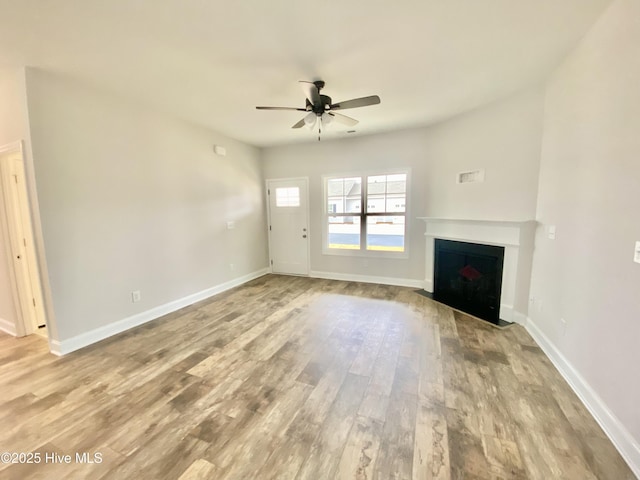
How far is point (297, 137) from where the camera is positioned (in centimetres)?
471

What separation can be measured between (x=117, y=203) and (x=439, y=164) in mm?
4497

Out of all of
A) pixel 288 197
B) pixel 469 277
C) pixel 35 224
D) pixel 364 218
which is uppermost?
pixel 288 197

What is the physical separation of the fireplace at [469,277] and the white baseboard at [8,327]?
18.1 feet

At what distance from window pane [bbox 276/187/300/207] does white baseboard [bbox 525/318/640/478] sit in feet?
14.2

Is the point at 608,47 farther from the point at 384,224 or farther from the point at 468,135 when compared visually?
the point at 384,224

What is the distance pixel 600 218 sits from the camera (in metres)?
1.82

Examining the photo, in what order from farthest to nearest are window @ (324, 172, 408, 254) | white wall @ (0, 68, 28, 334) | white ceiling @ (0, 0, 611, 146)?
1. window @ (324, 172, 408, 254)
2. white wall @ (0, 68, 28, 334)
3. white ceiling @ (0, 0, 611, 146)

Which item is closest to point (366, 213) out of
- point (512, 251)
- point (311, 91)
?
point (512, 251)

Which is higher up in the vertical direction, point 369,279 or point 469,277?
point 469,277

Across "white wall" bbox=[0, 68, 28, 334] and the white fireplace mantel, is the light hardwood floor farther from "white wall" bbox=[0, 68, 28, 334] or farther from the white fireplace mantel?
"white wall" bbox=[0, 68, 28, 334]

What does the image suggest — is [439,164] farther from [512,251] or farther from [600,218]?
[600,218]

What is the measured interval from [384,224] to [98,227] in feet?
13.5

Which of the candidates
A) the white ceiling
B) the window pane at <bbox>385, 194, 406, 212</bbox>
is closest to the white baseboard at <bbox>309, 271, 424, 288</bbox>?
the window pane at <bbox>385, 194, 406, 212</bbox>

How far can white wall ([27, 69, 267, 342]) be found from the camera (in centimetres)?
250
